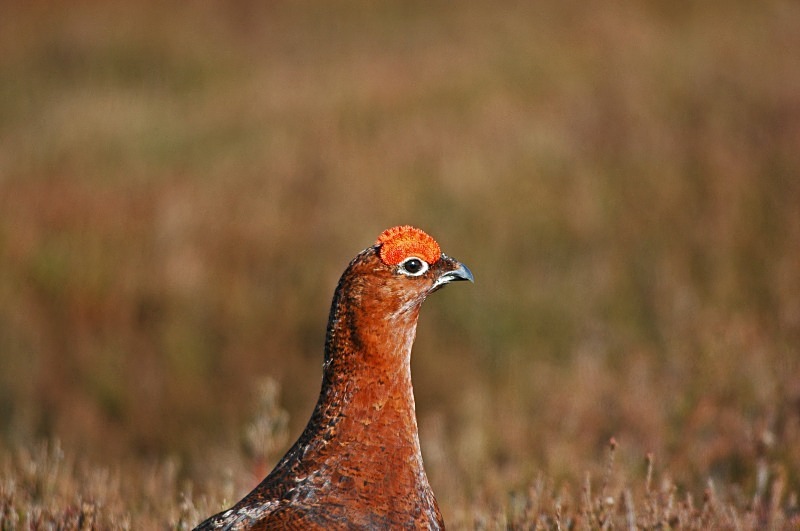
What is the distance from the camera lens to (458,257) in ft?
33.3

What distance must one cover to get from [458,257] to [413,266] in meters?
6.41

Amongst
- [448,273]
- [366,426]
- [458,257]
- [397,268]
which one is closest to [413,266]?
[397,268]

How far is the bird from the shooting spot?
3355 millimetres

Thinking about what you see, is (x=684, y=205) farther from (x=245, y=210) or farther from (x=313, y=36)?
(x=313, y=36)

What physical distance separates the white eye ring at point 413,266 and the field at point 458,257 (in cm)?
116

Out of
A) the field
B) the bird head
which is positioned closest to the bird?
the bird head

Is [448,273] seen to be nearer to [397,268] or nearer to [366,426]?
[397,268]

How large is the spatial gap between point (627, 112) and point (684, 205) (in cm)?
242

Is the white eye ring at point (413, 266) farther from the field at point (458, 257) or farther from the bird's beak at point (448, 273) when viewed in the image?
the field at point (458, 257)

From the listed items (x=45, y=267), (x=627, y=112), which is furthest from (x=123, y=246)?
(x=627, y=112)

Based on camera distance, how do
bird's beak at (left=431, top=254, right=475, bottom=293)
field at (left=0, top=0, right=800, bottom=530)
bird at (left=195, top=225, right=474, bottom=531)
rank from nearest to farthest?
bird at (left=195, top=225, right=474, bottom=531) < bird's beak at (left=431, top=254, right=475, bottom=293) < field at (left=0, top=0, right=800, bottom=530)

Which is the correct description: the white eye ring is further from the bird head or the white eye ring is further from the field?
the field

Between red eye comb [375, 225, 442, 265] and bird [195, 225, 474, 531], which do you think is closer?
bird [195, 225, 474, 531]

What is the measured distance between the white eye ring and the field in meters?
1.16
